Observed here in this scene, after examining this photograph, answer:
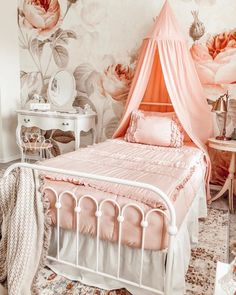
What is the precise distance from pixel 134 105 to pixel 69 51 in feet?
4.74

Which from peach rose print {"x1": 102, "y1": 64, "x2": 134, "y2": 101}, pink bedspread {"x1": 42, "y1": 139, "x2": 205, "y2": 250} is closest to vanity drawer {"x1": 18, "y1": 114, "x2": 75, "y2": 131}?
peach rose print {"x1": 102, "y1": 64, "x2": 134, "y2": 101}

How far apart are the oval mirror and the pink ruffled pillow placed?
1298 millimetres

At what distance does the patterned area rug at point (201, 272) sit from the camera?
5.86 feet

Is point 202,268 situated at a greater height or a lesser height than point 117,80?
lesser

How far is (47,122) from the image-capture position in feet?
12.8

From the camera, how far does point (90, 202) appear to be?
1731mm

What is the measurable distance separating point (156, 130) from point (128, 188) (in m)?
1.48

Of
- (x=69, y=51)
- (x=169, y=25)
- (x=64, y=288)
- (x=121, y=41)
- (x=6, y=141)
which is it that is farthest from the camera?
(x=6, y=141)

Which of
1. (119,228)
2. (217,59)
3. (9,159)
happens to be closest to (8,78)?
(9,159)

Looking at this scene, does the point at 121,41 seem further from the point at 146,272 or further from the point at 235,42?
the point at 146,272

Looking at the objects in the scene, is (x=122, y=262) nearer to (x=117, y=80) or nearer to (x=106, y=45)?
(x=117, y=80)

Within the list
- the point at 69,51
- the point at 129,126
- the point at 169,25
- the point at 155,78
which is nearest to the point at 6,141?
the point at 69,51

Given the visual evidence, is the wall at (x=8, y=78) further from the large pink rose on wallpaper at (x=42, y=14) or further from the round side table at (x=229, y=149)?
the round side table at (x=229, y=149)

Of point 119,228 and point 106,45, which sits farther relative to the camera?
point 106,45
